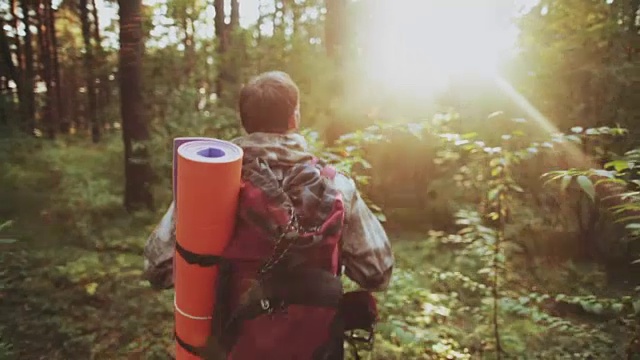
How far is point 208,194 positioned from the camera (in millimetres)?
1582

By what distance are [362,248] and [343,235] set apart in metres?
0.10

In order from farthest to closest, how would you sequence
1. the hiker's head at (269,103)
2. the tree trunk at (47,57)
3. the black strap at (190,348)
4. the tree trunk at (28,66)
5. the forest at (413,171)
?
the tree trunk at (47,57)
the tree trunk at (28,66)
the forest at (413,171)
the hiker's head at (269,103)
the black strap at (190,348)

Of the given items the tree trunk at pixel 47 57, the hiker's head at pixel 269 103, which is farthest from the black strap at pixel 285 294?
the tree trunk at pixel 47 57

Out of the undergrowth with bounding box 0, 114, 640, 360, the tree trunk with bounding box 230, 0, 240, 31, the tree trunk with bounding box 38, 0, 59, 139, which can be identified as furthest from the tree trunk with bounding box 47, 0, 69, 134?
the undergrowth with bounding box 0, 114, 640, 360

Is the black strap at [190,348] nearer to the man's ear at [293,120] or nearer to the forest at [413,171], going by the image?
the man's ear at [293,120]

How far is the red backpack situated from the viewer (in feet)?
5.37

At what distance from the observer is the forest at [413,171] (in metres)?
4.29

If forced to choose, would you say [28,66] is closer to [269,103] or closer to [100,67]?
[100,67]

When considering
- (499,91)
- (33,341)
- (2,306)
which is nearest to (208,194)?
(33,341)

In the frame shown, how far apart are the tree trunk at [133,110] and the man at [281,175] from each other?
5.75 metres

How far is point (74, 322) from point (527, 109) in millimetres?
6370

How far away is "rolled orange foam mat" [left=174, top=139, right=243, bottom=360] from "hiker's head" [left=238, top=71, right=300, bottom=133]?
26 cm

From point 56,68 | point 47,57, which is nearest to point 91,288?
point 56,68

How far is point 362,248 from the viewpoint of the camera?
195 cm
